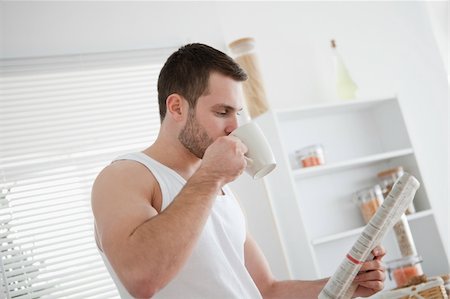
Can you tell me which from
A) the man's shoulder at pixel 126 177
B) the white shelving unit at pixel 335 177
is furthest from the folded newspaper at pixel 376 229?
the white shelving unit at pixel 335 177

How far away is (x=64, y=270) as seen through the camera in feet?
7.80

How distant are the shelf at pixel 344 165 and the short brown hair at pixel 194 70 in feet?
3.70

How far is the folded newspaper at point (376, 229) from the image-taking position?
926 millimetres

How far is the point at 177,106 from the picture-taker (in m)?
1.36

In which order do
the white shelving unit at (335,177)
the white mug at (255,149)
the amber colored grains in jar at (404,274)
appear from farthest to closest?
the white shelving unit at (335,177)
the amber colored grains in jar at (404,274)
the white mug at (255,149)

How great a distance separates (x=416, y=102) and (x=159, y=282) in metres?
2.45

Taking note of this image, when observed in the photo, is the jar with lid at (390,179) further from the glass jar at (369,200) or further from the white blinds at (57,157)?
the white blinds at (57,157)

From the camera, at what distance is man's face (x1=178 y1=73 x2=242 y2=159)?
1307 mm

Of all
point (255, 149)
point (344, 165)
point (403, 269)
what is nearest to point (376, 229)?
point (255, 149)

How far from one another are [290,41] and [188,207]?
1998mm

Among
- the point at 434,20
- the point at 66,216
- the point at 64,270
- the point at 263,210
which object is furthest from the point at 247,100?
the point at 434,20

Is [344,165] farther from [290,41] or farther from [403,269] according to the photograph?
[290,41]

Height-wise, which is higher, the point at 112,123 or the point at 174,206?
the point at 112,123

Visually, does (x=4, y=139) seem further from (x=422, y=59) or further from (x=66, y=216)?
(x=422, y=59)
